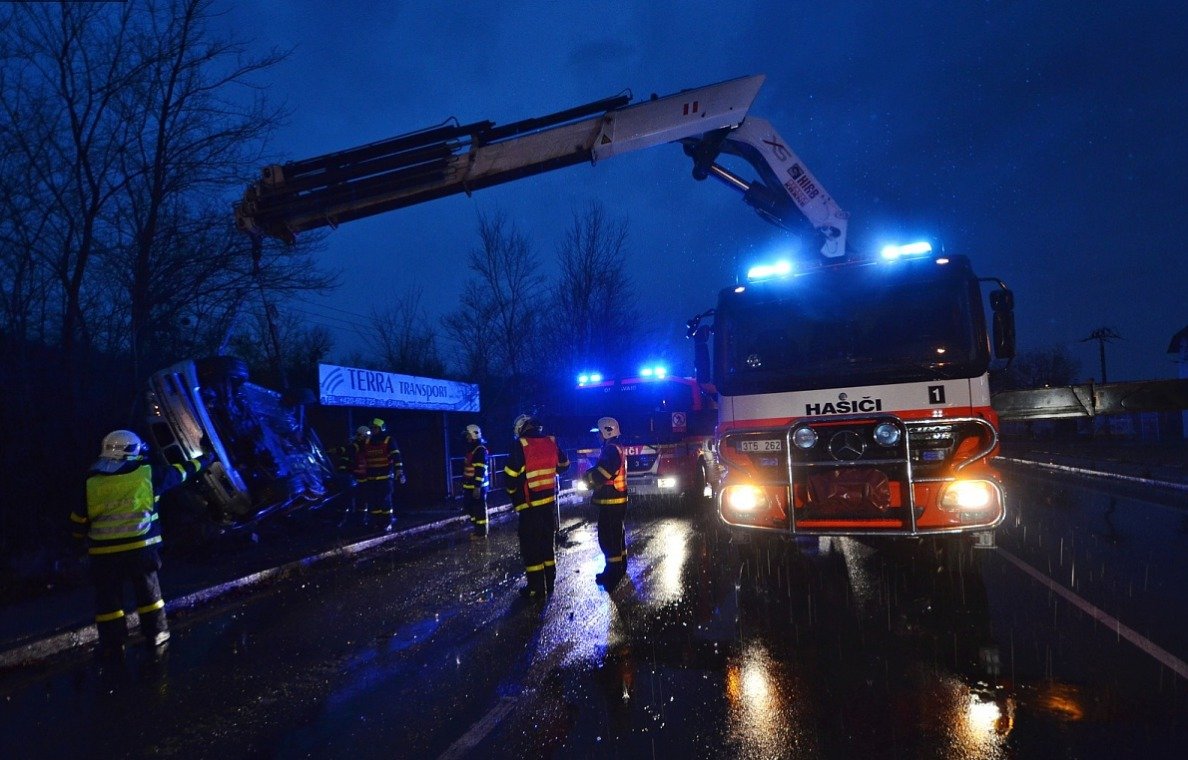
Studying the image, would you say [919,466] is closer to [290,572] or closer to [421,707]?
[421,707]

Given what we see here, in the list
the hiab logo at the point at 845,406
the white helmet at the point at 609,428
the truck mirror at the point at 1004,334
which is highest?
the truck mirror at the point at 1004,334

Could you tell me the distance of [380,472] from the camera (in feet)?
39.4

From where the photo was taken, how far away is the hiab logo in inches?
251

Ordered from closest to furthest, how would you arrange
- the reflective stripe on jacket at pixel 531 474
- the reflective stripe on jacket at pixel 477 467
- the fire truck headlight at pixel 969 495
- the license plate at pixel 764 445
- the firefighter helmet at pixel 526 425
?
the fire truck headlight at pixel 969 495, the license plate at pixel 764 445, the reflective stripe on jacket at pixel 531 474, the firefighter helmet at pixel 526 425, the reflective stripe on jacket at pixel 477 467

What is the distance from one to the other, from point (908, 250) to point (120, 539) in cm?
741

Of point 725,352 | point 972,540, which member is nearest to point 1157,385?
point 972,540

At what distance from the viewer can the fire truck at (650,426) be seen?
44.3ft

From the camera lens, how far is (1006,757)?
3.41 meters

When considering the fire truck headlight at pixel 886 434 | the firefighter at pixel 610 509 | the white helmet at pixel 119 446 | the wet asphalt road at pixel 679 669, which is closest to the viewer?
the wet asphalt road at pixel 679 669

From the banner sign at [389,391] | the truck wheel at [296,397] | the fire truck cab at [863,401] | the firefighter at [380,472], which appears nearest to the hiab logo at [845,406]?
the fire truck cab at [863,401]

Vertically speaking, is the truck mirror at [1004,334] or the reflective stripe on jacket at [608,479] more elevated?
the truck mirror at [1004,334]

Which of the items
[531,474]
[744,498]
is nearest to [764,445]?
[744,498]

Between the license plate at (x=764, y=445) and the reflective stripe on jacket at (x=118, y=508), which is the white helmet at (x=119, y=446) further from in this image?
the license plate at (x=764, y=445)

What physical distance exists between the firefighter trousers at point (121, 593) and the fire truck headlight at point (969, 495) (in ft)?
21.7
